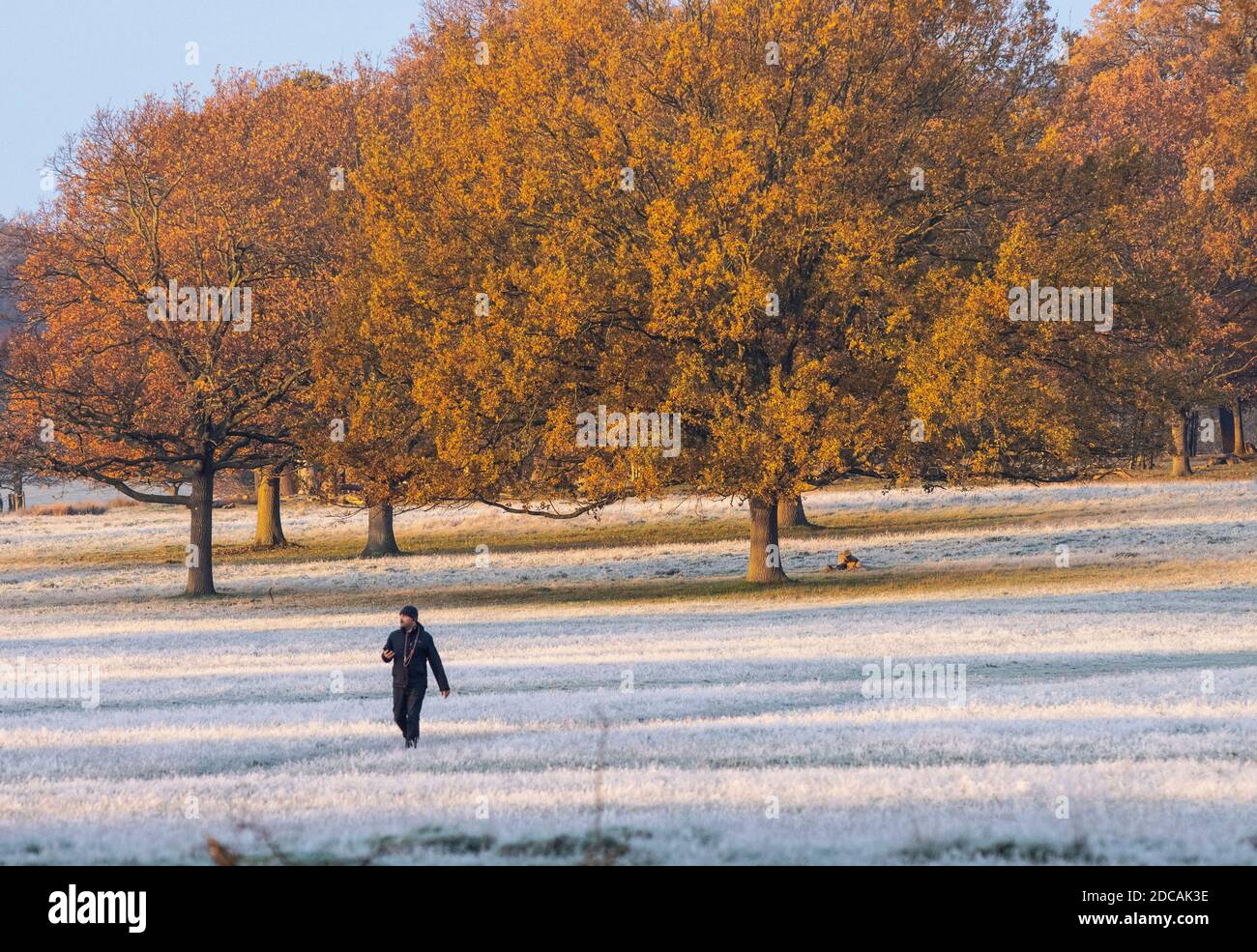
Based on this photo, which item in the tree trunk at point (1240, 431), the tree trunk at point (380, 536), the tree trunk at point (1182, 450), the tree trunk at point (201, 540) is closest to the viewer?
the tree trunk at point (201, 540)

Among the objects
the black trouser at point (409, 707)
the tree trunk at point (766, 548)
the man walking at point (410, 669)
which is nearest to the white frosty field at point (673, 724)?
the black trouser at point (409, 707)

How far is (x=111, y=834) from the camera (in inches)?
440

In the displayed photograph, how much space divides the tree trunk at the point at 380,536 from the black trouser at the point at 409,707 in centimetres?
3390

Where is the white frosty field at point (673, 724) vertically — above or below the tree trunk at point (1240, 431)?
below

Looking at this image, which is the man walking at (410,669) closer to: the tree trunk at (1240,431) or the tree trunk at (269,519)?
the tree trunk at (269,519)

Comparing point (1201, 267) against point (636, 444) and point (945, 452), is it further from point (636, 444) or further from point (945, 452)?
point (636, 444)

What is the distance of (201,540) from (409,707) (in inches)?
1076

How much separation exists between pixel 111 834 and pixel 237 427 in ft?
103

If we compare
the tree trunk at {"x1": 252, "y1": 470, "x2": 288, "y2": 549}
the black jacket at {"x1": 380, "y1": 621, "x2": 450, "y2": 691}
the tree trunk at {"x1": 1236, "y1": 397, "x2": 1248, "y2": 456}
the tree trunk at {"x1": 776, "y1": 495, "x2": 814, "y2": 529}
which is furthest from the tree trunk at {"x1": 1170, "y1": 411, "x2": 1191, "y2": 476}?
the black jacket at {"x1": 380, "y1": 621, "x2": 450, "y2": 691}

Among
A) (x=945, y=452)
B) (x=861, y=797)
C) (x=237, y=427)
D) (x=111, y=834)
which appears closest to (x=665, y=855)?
(x=861, y=797)

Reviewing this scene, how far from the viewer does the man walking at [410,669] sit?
613 inches

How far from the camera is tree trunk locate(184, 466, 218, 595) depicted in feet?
134

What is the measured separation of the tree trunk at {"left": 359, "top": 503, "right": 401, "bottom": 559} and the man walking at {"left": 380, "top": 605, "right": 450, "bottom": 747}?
33892 millimetres

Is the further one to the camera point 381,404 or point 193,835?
point 381,404
